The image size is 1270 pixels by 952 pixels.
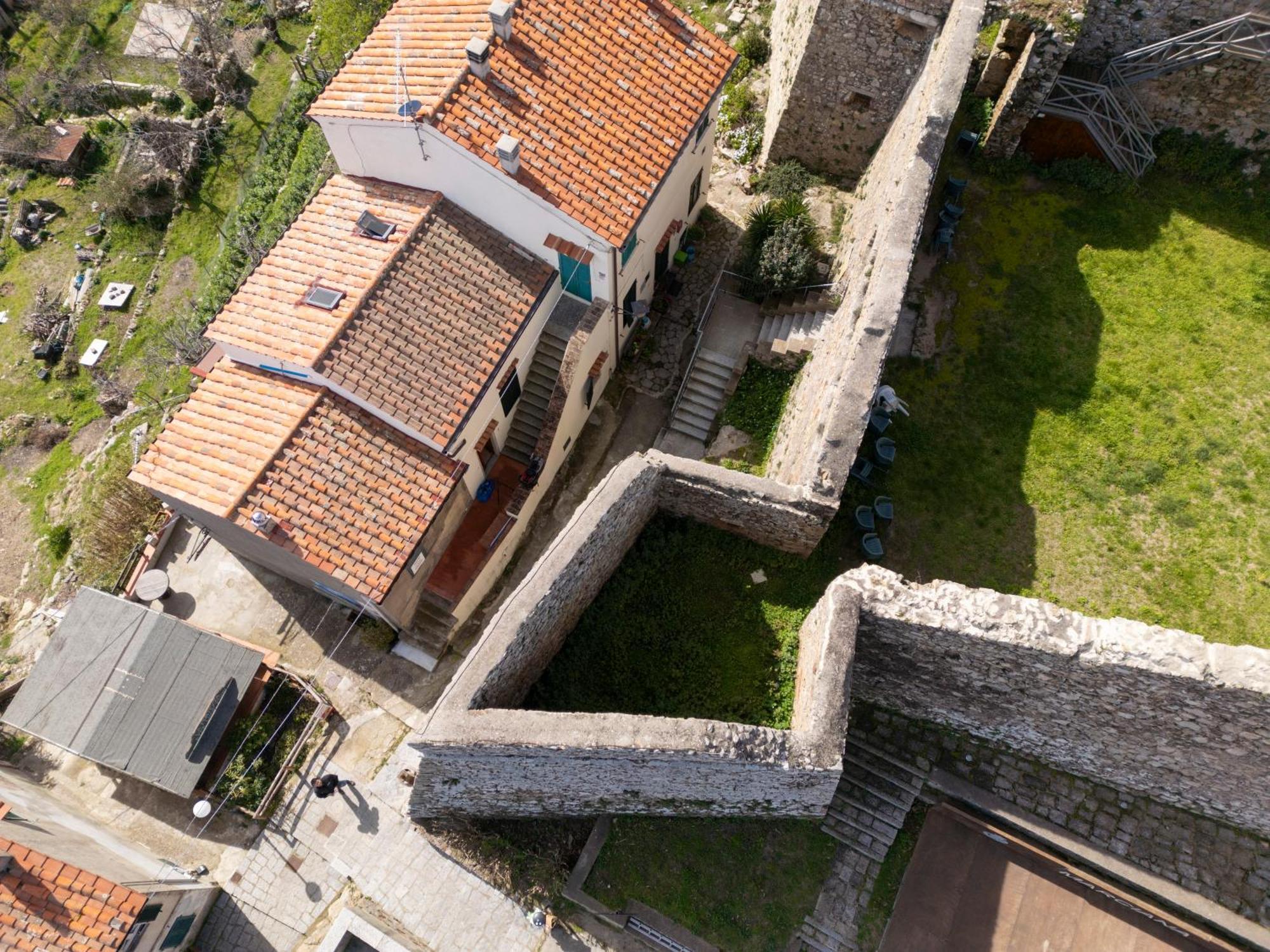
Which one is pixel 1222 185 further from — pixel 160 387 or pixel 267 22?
pixel 267 22

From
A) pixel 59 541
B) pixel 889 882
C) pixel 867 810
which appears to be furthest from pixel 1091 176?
pixel 59 541

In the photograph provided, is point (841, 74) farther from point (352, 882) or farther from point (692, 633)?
point (352, 882)

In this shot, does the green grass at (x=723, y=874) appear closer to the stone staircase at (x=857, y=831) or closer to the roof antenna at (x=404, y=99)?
the stone staircase at (x=857, y=831)

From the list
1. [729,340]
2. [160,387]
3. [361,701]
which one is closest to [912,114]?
[729,340]

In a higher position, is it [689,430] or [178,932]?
[689,430]

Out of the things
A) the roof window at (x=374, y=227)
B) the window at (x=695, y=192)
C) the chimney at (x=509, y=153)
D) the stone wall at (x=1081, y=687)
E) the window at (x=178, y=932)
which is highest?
the window at (x=695, y=192)

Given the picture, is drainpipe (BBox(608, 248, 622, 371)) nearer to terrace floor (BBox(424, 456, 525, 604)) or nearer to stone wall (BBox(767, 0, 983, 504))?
terrace floor (BBox(424, 456, 525, 604))

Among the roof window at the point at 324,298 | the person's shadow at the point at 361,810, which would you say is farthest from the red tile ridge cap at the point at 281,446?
the person's shadow at the point at 361,810
